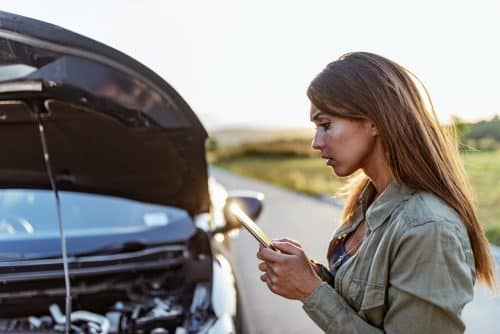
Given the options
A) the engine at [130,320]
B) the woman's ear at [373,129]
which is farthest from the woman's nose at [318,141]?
the engine at [130,320]

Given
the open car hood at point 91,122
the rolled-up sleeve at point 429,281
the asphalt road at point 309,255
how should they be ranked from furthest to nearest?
the asphalt road at point 309,255
the open car hood at point 91,122
the rolled-up sleeve at point 429,281

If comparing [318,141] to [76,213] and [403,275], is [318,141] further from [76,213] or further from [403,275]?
[76,213]

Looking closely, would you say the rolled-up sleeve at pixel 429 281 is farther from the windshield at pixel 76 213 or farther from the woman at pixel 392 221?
the windshield at pixel 76 213

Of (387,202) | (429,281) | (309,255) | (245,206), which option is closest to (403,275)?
(429,281)

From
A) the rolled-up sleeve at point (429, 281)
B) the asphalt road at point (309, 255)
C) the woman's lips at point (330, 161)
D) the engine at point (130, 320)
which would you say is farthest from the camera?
the asphalt road at point (309, 255)

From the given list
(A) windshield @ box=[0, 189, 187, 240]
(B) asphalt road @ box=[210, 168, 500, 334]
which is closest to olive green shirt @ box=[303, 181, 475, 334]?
(B) asphalt road @ box=[210, 168, 500, 334]

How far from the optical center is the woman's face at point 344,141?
1600 mm

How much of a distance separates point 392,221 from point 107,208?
215 cm

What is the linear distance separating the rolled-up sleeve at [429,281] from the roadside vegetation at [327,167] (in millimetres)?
366

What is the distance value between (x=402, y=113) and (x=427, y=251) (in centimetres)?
36

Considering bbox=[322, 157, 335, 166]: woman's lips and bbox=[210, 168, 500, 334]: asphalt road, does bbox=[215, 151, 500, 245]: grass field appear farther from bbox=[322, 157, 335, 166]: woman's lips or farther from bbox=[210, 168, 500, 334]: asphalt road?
bbox=[210, 168, 500, 334]: asphalt road

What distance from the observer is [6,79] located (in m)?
2.13

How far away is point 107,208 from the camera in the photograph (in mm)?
3363

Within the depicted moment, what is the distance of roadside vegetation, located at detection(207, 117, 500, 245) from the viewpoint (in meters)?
3.02
